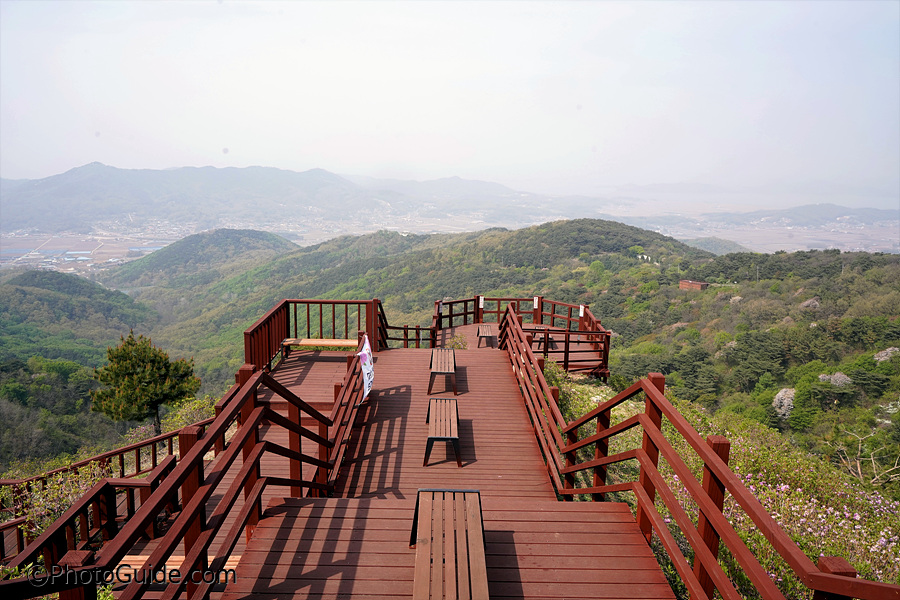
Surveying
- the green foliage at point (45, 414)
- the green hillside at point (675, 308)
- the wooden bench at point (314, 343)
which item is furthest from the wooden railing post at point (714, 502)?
the green foliage at point (45, 414)

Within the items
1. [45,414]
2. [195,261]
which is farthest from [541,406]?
[195,261]

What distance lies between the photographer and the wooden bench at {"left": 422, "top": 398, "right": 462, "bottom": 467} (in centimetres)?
541

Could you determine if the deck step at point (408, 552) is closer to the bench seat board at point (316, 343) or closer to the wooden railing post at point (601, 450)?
the wooden railing post at point (601, 450)

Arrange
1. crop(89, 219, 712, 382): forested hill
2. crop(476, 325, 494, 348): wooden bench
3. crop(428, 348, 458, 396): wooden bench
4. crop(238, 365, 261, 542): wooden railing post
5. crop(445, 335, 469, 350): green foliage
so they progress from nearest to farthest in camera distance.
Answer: crop(238, 365, 261, 542): wooden railing post → crop(428, 348, 458, 396): wooden bench → crop(476, 325, 494, 348): wooden bench → crop(445, 335, 469, 350): green foliage → crop(89, 219, 712, 382): forested hill

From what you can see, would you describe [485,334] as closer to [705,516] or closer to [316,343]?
[316,343]

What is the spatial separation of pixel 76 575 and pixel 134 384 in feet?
57.0

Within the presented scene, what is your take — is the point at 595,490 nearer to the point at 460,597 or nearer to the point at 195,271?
the point at 460,597

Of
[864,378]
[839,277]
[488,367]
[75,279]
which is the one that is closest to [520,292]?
[839,277]

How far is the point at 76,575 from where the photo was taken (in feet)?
4.89

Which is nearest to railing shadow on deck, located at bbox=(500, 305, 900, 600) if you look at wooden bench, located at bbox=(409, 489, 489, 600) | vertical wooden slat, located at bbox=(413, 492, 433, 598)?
wooden bench, located at bbox=(409, 489, 489, 600)

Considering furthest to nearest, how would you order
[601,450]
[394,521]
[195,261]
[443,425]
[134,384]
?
[195,261], [134,384], [443,425], [601,450], [394,521]

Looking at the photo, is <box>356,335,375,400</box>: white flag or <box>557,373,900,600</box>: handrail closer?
<box>557,373,900,600</box>: handrail

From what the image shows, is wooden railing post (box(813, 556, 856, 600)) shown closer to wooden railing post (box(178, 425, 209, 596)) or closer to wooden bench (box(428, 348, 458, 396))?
wooden railing post (box(178, 425, 209, 596))

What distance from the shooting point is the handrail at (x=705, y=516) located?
1609mm
